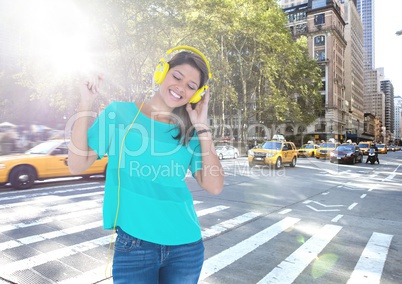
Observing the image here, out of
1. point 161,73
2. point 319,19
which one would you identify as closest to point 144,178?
point 161,73

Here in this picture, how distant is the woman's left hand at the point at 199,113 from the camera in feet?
6.45

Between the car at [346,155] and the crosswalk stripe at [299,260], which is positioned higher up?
the car at [346,155]

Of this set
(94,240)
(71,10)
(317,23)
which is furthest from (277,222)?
(317,23)

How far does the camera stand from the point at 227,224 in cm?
646

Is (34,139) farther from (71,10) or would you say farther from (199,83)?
(199,83)

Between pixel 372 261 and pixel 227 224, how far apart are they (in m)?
2.69

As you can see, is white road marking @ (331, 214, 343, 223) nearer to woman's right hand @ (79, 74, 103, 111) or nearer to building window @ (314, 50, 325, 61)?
woman's right hand @ (79, 74, 103, 111)

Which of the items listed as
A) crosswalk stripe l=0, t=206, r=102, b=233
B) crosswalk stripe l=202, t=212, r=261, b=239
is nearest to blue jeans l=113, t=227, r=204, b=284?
crosswalk stripe l=202, t=212, r=261, b=239

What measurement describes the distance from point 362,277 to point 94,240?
3.98m

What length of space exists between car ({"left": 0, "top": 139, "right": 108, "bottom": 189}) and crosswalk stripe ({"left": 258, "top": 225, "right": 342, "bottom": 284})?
744cm

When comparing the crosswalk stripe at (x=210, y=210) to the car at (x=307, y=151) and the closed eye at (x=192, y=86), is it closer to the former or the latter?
the closed eye at (x=192, y=86)

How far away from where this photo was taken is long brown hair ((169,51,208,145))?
75.6 inches

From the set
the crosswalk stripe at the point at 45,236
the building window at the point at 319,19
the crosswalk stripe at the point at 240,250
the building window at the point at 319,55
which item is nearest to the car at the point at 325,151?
the crosswalk stripe at the point at 240,250

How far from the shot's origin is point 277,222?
22.0ft
